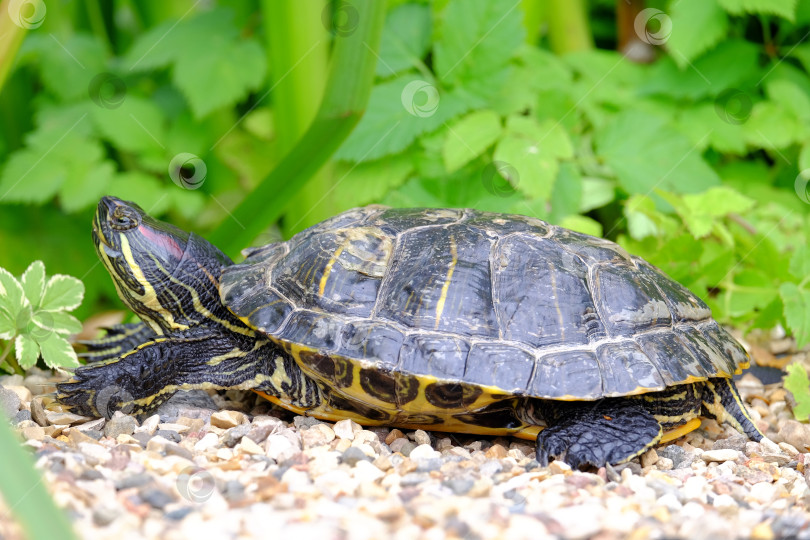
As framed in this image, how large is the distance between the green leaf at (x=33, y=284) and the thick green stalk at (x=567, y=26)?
10.4 feet

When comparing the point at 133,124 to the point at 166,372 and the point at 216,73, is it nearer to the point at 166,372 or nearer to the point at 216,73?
the point at 216,73

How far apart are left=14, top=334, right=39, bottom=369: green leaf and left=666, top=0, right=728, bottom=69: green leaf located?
3.22 meters

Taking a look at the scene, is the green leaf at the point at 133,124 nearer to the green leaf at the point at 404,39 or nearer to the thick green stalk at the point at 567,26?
the green leaf at the point at 404,39

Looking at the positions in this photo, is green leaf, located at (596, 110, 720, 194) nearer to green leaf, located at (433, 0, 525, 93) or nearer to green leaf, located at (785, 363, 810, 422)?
green leaf, located at (433, 0, 525, 93)

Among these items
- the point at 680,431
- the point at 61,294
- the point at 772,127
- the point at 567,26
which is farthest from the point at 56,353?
the point at 772,127

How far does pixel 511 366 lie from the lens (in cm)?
198

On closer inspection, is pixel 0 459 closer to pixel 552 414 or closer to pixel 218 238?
pixel 552 414

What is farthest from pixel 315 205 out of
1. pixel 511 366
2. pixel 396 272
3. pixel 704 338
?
pixel 704 338

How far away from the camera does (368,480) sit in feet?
5.54

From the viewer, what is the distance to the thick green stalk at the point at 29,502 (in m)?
0.93

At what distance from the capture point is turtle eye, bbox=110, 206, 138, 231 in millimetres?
2326

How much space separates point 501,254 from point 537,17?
2240 mm

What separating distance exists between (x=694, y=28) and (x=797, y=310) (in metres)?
1.67

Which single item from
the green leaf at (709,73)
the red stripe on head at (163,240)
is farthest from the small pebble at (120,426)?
the green leaf at (709,73)
